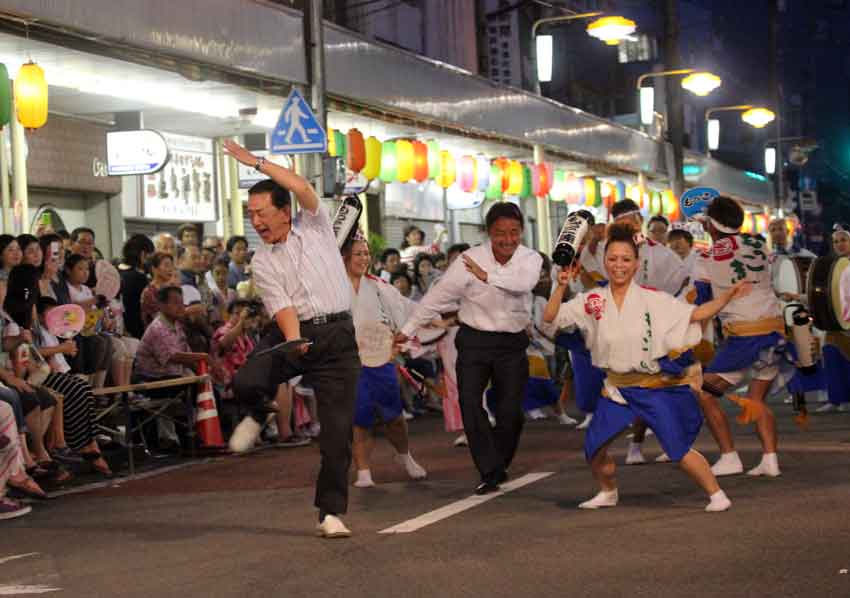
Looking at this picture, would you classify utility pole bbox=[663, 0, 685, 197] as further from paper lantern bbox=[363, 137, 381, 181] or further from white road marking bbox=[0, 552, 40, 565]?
white road marking bbox=[0, 552, 40, 565]

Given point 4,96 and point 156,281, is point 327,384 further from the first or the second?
point 156,281

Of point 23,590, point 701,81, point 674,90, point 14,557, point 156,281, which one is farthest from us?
point 674,90

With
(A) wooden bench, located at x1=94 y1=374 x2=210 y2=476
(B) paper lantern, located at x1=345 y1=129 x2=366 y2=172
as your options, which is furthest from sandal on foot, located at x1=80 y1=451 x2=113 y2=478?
(B) paper lantern, located at x1=345 y1=129 x2=366 y2=172

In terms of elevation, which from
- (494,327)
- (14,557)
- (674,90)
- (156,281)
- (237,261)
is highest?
(674,90)

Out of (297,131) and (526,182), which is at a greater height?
(526,182)

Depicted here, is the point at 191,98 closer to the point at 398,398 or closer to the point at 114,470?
the point at 114,470

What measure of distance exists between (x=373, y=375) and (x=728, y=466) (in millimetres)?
2670

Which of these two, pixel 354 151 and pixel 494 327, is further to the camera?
pixel 354 151

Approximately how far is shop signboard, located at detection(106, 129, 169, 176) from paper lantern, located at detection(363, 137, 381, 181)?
3.24 metres

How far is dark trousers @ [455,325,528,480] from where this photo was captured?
10.3 m

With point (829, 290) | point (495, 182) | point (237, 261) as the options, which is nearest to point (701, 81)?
point (495, 182)

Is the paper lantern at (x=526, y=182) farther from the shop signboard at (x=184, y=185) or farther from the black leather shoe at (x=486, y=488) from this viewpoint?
the black leather shoe at (x=486, y=488)

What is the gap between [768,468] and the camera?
10562mm

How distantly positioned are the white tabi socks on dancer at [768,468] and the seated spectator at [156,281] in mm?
6639
